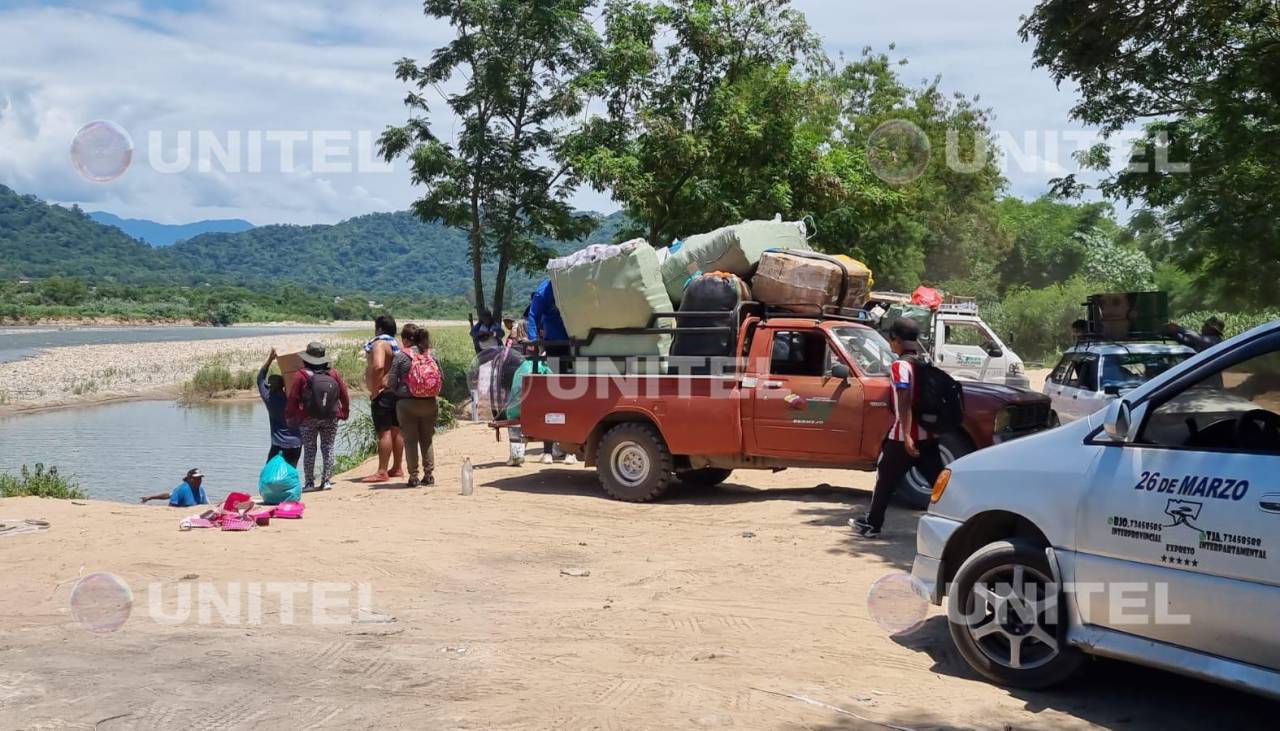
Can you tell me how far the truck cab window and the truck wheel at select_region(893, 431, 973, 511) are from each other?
1389mm

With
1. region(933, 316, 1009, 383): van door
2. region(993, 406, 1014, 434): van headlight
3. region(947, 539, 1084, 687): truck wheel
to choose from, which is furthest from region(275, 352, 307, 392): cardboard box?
region(933, 316, 1009, 383): van door

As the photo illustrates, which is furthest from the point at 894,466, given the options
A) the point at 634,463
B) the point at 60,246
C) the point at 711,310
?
the point at 60,246

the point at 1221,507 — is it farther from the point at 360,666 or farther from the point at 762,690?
the point at 360,666

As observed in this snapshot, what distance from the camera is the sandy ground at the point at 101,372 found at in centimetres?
3225

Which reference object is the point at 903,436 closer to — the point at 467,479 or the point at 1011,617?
the point at 1011,617

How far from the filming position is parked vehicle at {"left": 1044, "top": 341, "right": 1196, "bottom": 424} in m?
13.0

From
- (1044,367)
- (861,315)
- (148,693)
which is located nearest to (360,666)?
(148,693)

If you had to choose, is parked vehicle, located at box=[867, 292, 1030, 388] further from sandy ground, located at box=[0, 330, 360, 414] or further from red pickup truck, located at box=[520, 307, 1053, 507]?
sandy ground, located at box=[0, 330, 360, 414]

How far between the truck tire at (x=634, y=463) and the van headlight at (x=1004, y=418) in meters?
3.26

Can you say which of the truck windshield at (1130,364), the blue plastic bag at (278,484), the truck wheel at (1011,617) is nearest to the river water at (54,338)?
the blue plastic bag at (278,484)

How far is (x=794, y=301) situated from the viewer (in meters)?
11.3

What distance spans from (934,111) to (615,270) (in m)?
37.2

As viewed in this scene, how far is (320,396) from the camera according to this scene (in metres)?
11.8

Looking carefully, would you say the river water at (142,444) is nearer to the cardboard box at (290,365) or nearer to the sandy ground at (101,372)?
the sandy ground at (101,372)
